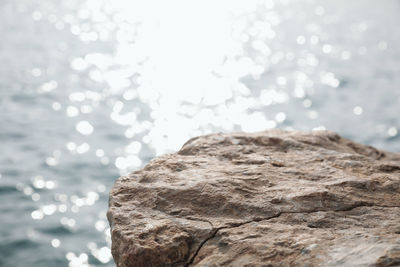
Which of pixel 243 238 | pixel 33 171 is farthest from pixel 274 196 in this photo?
pixel 33 171

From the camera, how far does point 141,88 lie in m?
9.66

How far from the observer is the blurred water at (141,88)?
6855 millimetres

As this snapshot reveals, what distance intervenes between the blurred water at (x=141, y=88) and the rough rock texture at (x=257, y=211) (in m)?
3.64

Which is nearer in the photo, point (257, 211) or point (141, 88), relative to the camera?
point (257, 211)

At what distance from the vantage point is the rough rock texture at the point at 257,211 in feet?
6.84

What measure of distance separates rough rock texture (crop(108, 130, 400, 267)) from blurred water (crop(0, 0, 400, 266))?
143 inches

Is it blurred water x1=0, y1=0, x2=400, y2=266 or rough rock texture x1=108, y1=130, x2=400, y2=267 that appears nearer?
rough rock texture x1=108, y1=130, x2=400, y2=267

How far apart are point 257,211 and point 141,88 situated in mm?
7481

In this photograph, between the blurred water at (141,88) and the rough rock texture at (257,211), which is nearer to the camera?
the rough rock texture at (257,211)

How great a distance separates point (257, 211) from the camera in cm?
238

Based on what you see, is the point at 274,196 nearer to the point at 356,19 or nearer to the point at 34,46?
the point at 34,46

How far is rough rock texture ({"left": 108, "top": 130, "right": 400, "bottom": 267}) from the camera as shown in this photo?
2.09 meters

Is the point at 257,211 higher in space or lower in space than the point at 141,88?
higher

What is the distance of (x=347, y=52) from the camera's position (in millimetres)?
11891
